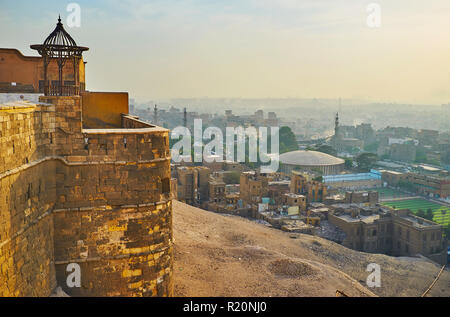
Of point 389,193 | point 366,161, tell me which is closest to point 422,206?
point 389,193

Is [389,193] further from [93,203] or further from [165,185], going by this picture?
[93,203]

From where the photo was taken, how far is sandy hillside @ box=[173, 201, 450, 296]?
39.1ft

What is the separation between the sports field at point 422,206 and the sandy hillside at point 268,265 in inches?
603

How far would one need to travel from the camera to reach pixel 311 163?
190ft

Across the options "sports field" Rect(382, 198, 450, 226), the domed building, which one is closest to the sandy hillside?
"sports field" Rect(382, 198, 450, 226)

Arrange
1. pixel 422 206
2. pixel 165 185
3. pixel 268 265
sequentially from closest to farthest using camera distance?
1. pixel 165 185
2. pixel 268 265
3. pixel 422 206

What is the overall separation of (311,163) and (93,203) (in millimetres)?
51778

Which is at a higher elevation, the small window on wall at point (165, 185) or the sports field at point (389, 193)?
the small window on wall at point (165, 185)

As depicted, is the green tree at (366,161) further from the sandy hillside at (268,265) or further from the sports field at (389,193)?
the sandy hillside at (268,265)

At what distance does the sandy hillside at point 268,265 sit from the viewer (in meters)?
11.9

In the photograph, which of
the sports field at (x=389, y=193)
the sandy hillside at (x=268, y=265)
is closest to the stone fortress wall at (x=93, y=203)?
the sandy hillside at (x=268, y=265)

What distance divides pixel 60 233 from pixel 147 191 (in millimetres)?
1758
